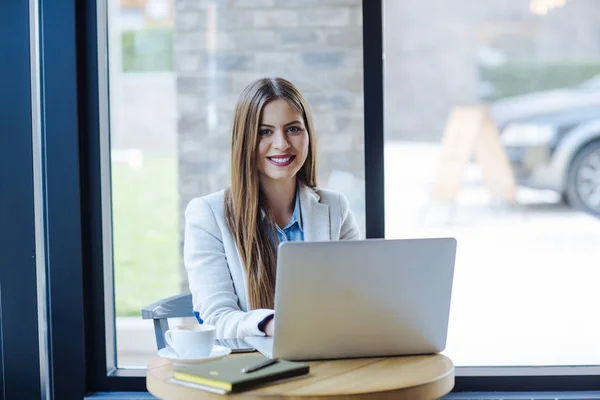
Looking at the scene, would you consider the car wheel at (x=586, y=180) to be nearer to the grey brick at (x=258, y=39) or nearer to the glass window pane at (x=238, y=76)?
the glass window pane at (x=238, y=76)

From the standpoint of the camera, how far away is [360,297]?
168 centimetres

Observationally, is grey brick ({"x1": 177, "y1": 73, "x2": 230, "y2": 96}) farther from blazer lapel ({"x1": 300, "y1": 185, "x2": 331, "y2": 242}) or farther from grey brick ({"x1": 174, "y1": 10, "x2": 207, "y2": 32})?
blazer lapel ({"x1": 300, "y1": 185, "x2": 331, "y2": 242})

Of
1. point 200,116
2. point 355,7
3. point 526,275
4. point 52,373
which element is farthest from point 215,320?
point 526,275

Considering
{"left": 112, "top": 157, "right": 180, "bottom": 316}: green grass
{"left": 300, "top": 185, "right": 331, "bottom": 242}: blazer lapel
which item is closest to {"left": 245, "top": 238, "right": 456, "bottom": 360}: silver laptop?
{"left": 300, "top": 185, "right": 331, "bottom": 242}: blazer lapel

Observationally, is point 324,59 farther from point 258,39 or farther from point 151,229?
point 151,229

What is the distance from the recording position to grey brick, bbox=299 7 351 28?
2828 millimetres

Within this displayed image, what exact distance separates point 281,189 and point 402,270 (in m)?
0.79

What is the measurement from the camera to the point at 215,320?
2111 millimetres

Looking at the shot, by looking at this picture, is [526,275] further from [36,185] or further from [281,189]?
[36,185]

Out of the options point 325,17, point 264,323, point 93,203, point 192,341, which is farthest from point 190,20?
point 192,341

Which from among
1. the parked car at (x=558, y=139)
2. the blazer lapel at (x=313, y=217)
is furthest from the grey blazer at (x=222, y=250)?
the parked car at (x=558, y=139)

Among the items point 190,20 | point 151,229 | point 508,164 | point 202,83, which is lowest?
point 151,229

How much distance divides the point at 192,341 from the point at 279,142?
79cm

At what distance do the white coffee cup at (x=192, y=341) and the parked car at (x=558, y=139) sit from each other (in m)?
1.80
